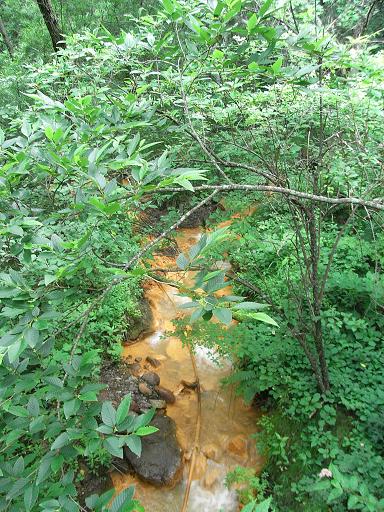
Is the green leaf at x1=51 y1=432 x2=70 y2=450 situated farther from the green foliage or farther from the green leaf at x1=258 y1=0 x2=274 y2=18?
the green leaf at x1=258 y1=0 x2=274 y2=18

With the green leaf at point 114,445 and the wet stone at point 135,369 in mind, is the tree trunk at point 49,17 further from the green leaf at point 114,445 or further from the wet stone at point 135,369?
the green leaf at point 114,445

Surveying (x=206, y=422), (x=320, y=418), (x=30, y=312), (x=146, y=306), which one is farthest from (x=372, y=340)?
(x=30, y=312)

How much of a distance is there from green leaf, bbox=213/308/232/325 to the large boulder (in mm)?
3832

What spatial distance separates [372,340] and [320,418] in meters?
Result: 1.13

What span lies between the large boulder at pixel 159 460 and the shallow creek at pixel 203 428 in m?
0.11

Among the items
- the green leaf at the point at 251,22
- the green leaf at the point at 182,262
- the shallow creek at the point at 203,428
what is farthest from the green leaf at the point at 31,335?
the shallow creek at the point at 203,428

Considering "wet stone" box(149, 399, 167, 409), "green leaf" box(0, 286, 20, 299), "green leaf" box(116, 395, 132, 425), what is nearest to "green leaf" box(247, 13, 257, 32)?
"green leaf" box(0, 286, 20, 299)

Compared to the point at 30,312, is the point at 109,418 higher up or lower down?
lower down

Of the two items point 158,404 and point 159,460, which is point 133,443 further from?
point 158,404

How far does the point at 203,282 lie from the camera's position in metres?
1.32

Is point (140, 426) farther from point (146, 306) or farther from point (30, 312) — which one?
point (146, 306)

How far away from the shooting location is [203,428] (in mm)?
4941

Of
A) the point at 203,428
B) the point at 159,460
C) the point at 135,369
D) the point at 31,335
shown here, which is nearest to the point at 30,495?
the point at 31,335

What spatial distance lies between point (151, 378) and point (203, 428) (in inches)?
41.0
